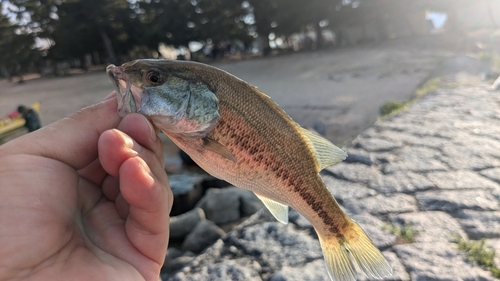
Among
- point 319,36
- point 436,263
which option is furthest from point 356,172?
point 319,36

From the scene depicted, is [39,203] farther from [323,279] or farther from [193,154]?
[323,279]

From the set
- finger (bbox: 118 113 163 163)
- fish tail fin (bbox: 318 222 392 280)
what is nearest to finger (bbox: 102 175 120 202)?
finger (bbox: 118 113 163 163)

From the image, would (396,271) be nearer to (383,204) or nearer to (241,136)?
(383,204)

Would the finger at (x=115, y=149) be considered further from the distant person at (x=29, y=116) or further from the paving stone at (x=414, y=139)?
the distant person at (x=29, y=116)

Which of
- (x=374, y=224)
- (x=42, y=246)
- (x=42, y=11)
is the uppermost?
(x=42, y=11)

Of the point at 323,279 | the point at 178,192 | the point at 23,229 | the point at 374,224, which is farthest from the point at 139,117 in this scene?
the point at 178,192

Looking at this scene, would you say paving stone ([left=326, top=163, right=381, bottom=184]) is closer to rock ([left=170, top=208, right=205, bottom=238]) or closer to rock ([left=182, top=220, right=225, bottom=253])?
rock ([left=182, top=220, right=225, bottom=253])
